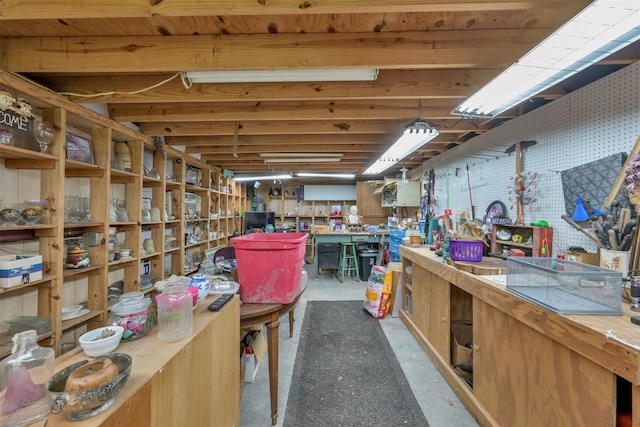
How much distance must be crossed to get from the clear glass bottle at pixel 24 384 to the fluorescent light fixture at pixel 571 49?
2.11 meters

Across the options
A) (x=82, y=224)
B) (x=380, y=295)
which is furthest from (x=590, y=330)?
(x=82, y=224)

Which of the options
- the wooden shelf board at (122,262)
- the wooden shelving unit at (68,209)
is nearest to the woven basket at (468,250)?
the wooden shelving unit at (68,209)

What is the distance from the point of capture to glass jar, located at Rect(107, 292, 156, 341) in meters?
0.99

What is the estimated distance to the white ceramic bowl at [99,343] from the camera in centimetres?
85

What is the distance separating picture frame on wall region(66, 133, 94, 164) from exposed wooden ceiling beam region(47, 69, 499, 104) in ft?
1.18

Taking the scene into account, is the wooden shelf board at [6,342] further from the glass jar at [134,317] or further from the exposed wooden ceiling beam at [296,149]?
the exposed wooden ceiling beam at [296,149]

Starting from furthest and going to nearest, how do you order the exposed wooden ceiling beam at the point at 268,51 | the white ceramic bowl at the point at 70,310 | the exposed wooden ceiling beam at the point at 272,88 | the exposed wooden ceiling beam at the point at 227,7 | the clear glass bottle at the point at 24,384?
the white ceramic bowl at the point at 70,310 → the exposed wooden ceiling beam at the point at 272,88 → the exposed wooden ceiling beam at the point at 268,51 → the exposed wooden ceiling beam at the point at 227,7 → the clear glass bottle at the point at 24,384

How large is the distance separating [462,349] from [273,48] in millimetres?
2585

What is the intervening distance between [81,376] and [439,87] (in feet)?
7.98

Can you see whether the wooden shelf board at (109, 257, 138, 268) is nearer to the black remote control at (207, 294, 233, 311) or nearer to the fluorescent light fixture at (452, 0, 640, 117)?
the black remote control at (207, 294, 233, 311)

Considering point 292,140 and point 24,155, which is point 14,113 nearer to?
point 24,155

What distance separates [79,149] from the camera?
2.18 meters

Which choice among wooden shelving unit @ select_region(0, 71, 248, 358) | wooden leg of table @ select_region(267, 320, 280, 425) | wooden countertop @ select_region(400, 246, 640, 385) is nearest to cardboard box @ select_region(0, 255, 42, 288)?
wooden shelving unit @ select_region(0, 71, 248, 358)

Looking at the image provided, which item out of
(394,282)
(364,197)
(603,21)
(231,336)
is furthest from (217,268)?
(364,197)
